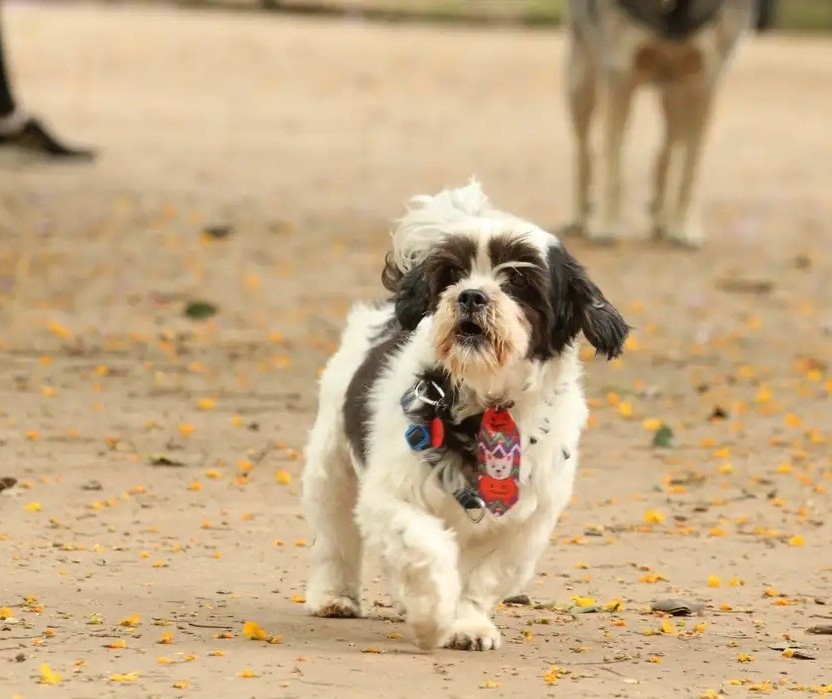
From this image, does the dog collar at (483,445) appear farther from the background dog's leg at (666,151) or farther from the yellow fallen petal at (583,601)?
the background dog's leg at (666,151)

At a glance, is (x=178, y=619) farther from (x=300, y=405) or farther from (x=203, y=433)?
(x=300, y=405)

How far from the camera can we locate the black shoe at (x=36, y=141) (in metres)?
18.3

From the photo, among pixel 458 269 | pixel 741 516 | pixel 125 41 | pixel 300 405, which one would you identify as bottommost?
pixel 125 41

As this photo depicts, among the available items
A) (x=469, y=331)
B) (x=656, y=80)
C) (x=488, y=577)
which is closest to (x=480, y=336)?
(x=469, y=331)

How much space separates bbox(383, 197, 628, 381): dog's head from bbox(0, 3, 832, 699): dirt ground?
87 cm

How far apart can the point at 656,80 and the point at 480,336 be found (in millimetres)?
10245

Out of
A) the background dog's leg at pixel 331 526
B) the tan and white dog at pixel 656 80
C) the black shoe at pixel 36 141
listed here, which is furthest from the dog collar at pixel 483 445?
the black shoe at pixel 36 141

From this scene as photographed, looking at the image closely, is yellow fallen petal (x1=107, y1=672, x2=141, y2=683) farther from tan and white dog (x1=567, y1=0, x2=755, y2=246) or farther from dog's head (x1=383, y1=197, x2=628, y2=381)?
tan and white dog (x1=567, y1=0, x2=755, y2=246)

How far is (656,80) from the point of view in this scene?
49.6 feet

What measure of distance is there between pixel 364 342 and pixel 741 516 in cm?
231

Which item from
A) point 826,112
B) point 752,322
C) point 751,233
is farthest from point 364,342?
point 826,112

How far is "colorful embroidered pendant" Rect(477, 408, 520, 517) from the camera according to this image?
213 inches

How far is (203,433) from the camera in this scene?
900 centimetres

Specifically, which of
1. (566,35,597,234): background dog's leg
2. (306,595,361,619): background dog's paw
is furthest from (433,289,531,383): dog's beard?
(566,35,597,234): background dog's leg
